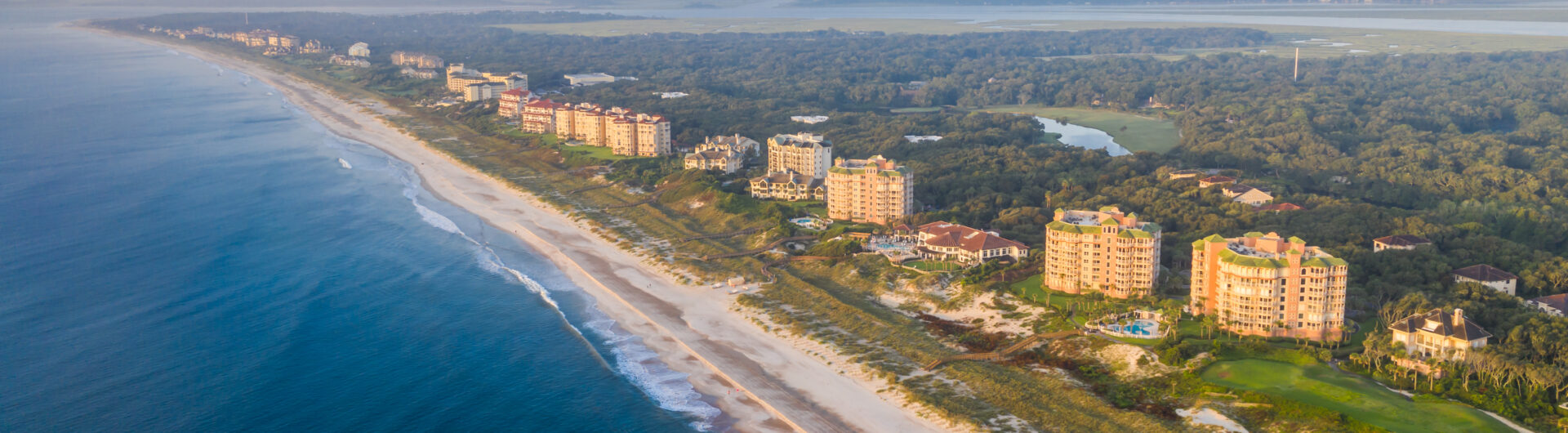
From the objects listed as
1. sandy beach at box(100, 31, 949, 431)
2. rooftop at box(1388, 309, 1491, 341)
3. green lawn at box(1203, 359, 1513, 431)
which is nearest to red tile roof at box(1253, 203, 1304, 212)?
rooftop at box(1388, 309, 1491, 341)

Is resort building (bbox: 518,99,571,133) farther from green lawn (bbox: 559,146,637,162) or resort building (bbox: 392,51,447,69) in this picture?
resort building (bbox: 392,51,447,69)

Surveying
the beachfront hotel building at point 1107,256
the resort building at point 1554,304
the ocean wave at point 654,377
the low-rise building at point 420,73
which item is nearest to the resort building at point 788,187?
the beachfront hotel building at point 1107,256

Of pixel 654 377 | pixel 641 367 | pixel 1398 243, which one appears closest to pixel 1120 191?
pixel 1398 243

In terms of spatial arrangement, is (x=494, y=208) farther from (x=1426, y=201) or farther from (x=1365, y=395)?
(x=1426, y=201)

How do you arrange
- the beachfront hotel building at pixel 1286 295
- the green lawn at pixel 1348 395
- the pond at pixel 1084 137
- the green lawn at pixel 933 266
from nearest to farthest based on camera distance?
the green lawn at pixel 1348 395
the beachfront hotel building at pixel 1286 295
the green lawn at pixel 933 266
the pond at pixel 1084 137

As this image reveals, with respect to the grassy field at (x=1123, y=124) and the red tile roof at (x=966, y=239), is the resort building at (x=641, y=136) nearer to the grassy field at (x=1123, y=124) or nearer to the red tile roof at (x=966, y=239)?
the red tile roof at (x=966, y=239)

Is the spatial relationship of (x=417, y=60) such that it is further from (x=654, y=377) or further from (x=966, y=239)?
(x=654, y=377)
